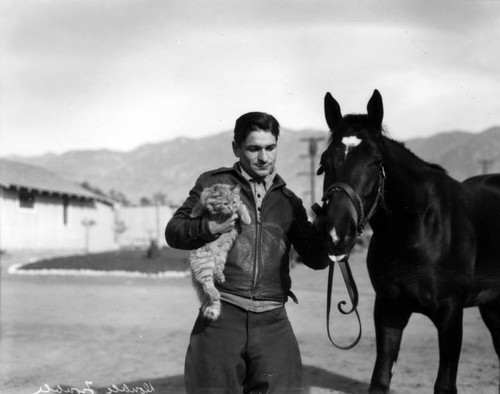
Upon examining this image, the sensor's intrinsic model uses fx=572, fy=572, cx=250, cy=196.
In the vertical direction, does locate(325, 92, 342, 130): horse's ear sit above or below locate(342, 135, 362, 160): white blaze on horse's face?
above

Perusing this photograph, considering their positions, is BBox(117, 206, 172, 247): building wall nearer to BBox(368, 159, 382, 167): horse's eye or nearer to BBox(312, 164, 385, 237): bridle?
BBox(368, 159, 382, 167): horse's eye

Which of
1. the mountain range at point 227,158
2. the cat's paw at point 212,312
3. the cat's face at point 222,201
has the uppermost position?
the mountain range at point 227,158

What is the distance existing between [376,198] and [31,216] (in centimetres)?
2753

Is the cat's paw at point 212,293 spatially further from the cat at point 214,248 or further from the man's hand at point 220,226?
A: the man's hand at point 220,226

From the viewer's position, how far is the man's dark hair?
2.91 meters

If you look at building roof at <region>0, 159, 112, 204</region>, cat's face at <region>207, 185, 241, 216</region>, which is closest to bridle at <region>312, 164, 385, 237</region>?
cat's face at <region>207, 185, 241, 216</region>

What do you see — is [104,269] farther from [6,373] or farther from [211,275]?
[211,275]

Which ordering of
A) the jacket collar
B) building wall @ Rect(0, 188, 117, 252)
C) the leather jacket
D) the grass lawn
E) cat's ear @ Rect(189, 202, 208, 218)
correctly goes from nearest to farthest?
cat's ear @ Rect(189, 202, 208, 218), the leather jacket, the jacket collar, the grass lawn, building wall @ Rect(0, 188, 117, 252)

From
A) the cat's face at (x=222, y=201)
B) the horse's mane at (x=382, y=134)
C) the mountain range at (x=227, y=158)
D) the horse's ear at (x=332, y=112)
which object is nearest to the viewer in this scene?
the cat's face at (x=222, y=201)

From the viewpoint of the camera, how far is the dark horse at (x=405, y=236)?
10.5 feet

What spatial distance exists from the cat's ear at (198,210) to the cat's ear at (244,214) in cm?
17

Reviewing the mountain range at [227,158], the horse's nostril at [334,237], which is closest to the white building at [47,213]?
the horse's nostril at [334,237]

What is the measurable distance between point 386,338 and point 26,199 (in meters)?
27.4

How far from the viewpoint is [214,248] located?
2820mm
